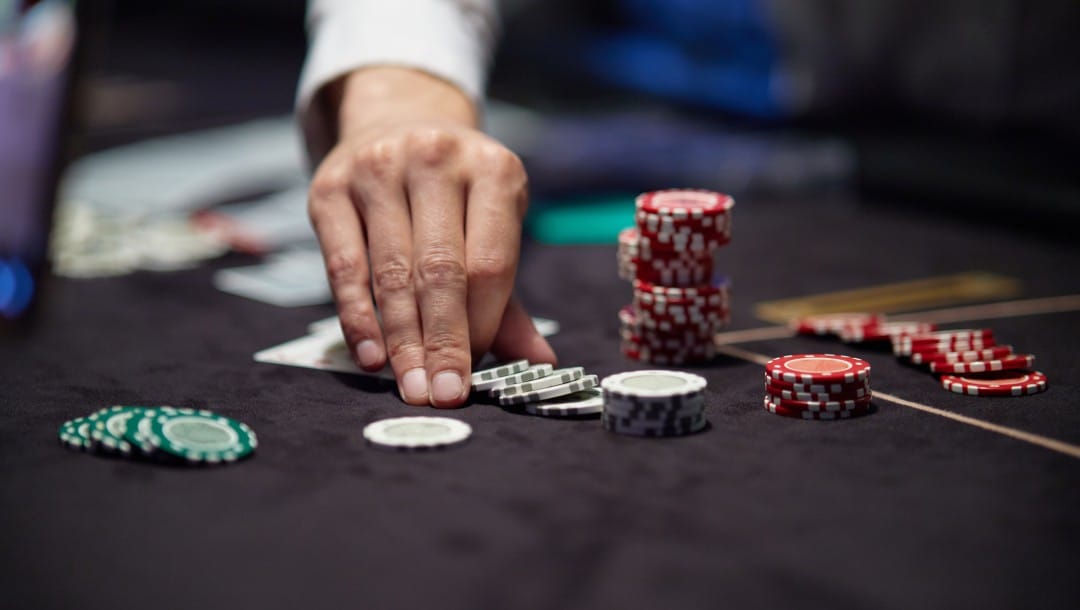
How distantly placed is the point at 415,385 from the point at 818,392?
0.58 meters

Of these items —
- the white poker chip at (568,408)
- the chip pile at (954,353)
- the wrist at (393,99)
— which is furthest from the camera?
the wrist at (393,99)

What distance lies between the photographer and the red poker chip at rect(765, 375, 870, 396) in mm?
1678

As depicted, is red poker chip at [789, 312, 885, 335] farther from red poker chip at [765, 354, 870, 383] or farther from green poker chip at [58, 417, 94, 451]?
green poker chip at [58, 417, 94, 451]

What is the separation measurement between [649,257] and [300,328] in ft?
2.30

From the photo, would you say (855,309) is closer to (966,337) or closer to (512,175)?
(966,337)

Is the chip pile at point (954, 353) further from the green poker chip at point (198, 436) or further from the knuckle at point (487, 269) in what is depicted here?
the green poker chip at point (198, 436)

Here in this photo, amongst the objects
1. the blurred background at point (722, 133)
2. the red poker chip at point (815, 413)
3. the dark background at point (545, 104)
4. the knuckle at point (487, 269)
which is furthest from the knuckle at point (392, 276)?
the blurred background at point (722, 133)

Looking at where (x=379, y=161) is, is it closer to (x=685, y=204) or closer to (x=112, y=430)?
(x=685, y=204)

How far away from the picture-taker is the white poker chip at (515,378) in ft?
5.85

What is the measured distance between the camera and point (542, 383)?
5.72ft

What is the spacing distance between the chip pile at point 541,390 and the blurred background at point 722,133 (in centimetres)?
88

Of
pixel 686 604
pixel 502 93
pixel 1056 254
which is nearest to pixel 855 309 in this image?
pixel 1056 254

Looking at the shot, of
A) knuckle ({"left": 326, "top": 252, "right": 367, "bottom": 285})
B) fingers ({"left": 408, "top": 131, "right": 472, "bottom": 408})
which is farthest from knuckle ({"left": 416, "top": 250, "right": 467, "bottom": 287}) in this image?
knuckle ({"left": 326, "top": 252, "right": 367, "bottom": 285})

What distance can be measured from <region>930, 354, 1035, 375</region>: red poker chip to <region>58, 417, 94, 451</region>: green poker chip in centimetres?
125
